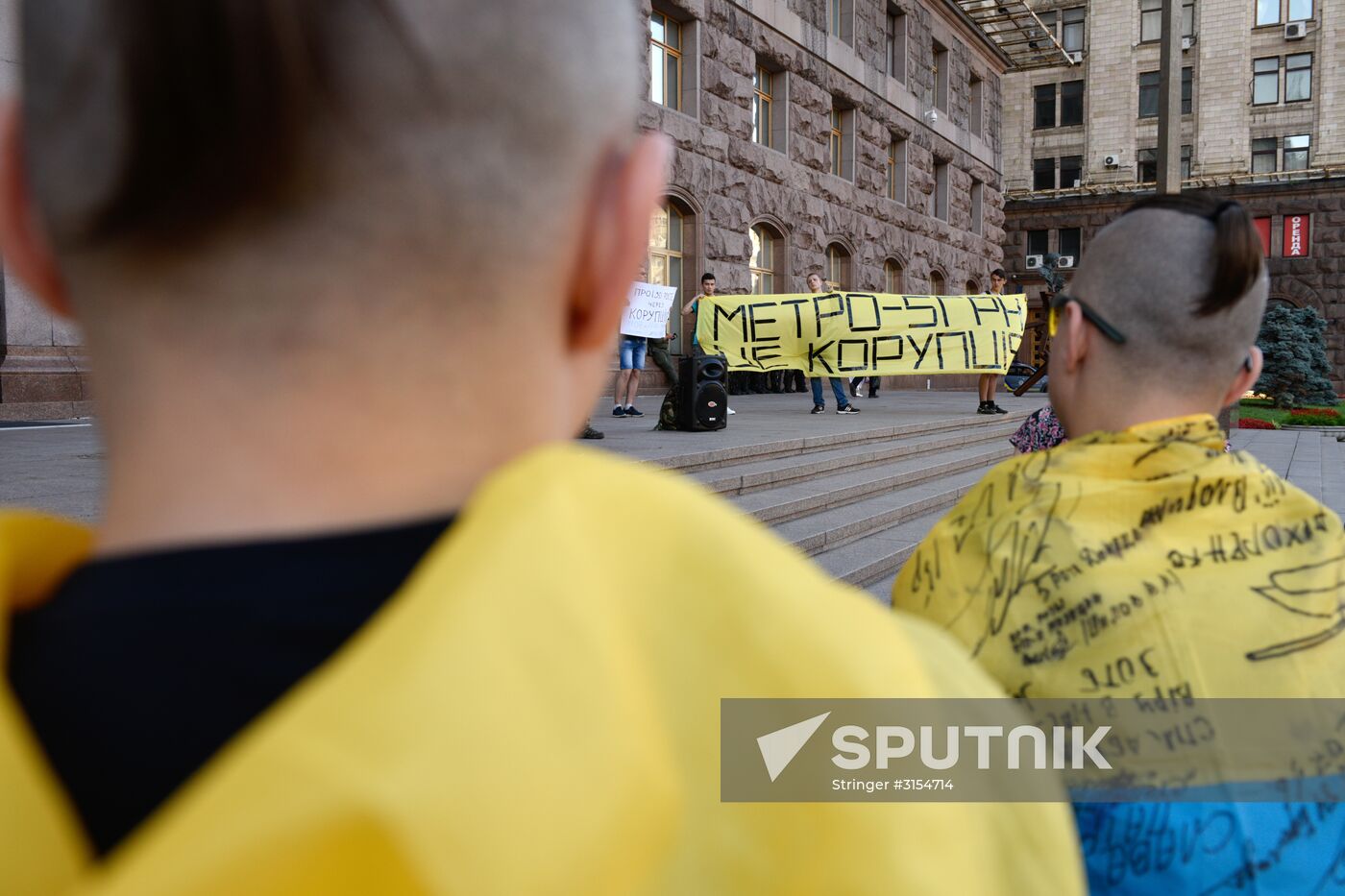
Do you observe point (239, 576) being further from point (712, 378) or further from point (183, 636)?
point (712, 378)

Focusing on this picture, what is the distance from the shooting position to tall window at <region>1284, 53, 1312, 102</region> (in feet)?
96.8

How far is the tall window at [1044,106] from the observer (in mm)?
32719

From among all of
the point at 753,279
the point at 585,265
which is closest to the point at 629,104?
the point at 585,265

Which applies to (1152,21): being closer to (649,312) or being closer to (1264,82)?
(1264,82)

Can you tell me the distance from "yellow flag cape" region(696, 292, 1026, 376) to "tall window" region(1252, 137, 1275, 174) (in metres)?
23.4

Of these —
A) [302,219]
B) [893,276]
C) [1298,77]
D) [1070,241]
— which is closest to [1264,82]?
[1298,77]

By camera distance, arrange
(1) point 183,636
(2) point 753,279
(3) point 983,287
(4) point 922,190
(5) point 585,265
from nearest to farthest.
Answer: (1) point 183,636 < (5) point 585,265 < (2) point 753,279 < (4) point 922,190 < (3) point 983,287

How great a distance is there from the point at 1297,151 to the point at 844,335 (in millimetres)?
24956

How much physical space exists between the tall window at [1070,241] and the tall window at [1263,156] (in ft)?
17.0

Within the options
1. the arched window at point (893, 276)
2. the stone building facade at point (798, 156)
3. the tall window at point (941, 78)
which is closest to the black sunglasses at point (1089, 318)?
the stone building facade at point (798, 156)

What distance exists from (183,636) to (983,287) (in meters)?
26.3

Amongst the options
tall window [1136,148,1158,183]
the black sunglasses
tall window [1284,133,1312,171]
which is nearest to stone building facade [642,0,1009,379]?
tall window [1136,148,1158,183]

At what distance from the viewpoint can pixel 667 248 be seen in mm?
14648

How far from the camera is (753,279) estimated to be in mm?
16453
